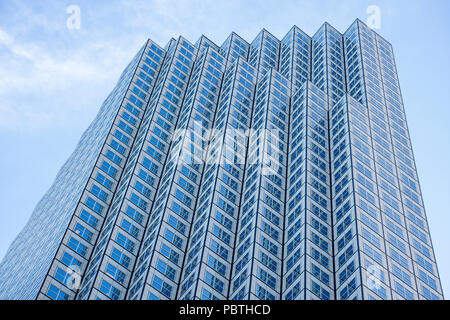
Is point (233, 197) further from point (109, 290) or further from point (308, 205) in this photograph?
point (109, 290)

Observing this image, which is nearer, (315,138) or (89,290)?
(89,290)

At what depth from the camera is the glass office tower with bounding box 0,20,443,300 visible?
308ft

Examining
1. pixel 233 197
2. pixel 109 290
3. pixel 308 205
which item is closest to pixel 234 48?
pixel 233 197

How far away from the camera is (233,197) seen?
369 ft

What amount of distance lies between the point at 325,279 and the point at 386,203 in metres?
21.3

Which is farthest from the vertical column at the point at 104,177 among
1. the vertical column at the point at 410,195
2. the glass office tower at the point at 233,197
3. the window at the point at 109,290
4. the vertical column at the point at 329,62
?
the vertical column at the point at 410,195

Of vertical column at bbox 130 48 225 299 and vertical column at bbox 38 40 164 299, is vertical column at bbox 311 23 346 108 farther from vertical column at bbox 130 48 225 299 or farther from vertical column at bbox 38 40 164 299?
vertical column at bbox 38 40 164 299

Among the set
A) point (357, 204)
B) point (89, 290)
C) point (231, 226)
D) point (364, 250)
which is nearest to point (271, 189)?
point (231, 226)

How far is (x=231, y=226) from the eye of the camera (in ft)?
349

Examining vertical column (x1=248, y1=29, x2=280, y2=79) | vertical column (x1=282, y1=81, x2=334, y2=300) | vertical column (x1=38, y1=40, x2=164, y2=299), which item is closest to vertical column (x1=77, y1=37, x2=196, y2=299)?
vertical column (x1=38, y1=40, x2=164, y2=299)
